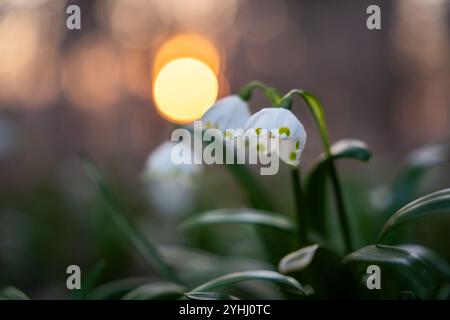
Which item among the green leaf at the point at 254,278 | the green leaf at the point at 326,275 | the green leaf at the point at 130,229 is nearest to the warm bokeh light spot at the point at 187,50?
the green leaf at the point at 130,229

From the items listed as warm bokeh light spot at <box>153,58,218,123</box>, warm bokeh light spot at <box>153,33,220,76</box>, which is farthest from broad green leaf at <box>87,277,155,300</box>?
warm bokeh light spot at <box>153,33,220,76</box>

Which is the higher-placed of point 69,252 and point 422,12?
point 422,12

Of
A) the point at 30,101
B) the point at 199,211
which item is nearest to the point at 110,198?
the point at 199,211

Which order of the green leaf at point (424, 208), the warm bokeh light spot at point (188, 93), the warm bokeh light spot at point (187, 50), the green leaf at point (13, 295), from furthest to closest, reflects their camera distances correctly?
1. the warm bokeh light spot at point (187, 50)
2. the warm bokeh light spot at point (188, 93)
3. the green leaf at point (13, 295)
4. the green leaf at point (424, 208)

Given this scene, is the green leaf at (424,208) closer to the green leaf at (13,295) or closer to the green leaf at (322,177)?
the green leaf at (322,177)

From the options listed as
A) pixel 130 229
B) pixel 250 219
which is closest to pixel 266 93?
pixel 250 219
